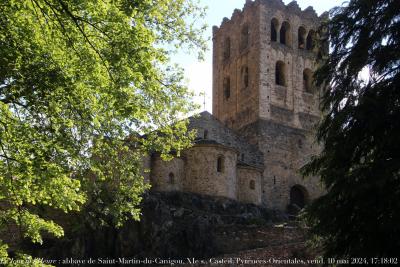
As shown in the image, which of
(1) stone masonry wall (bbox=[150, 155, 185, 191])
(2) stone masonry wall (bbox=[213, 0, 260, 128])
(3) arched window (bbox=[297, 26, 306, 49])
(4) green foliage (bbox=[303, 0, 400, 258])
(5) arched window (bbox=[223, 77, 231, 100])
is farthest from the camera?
(5) arched window (bbox=[223, 77, 231, 100])

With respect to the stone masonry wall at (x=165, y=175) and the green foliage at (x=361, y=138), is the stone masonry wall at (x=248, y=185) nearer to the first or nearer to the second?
the stone masonry wall at (x=165, y=175)

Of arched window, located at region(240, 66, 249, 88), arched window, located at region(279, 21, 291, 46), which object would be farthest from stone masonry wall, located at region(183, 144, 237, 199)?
arched window, located at region(279, 21, 291, 46)

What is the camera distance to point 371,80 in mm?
14234

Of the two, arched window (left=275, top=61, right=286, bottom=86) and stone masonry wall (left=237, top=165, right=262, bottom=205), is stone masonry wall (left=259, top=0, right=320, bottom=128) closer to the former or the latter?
arched window (left=275, top=61, right=286, bottom=86)

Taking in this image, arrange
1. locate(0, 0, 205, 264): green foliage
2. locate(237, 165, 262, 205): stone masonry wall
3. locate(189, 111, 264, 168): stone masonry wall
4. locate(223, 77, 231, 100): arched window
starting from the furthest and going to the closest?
locate(223, 77, 231, 100): arched window, locate(189, 111, 264, 168): stone masonry wall, locate(237, 165, 262, 205): stone masonry wall, locate(0, 0, 205, 264): green foliage

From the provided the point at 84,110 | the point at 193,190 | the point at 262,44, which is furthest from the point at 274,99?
the point at 84,110

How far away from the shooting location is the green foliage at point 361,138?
12.1 m

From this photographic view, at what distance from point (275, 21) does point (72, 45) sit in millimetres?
35574

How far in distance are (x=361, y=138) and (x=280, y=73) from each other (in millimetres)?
30533

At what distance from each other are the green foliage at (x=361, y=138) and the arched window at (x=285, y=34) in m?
29.5

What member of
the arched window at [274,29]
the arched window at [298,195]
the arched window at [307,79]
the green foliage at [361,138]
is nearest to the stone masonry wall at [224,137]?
the arched window at [298,195]

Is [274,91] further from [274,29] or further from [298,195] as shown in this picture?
[298,195]

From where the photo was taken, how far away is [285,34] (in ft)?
148

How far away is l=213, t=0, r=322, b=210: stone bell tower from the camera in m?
40.0
